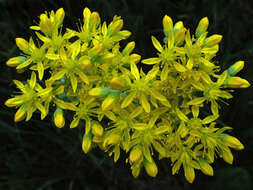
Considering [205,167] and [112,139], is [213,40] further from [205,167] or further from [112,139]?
[112,139]

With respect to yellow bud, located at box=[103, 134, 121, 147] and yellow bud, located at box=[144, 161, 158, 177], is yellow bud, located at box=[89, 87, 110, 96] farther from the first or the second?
yellow bud, located at box=[144, 161, 158, 177]

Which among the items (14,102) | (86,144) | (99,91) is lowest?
(86,144)

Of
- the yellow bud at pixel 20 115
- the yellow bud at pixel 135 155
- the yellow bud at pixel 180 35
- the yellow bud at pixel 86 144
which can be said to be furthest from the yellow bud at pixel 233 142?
the yellow bud at pixel 20 115

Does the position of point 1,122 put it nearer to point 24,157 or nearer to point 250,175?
point 24,157

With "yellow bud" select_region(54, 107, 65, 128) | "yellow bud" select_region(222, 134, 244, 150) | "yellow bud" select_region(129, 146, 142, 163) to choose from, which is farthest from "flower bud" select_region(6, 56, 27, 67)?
"yellow bud" select_region(222, 134, 244, 150)

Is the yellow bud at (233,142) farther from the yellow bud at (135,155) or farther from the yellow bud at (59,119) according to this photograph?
the yellow bud at (59,119)

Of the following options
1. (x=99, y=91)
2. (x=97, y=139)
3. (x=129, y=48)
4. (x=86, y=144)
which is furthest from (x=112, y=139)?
(x=129, y=48)
